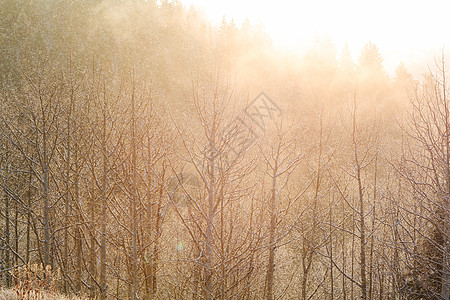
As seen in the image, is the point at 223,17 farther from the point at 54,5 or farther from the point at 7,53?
the point at 7,53

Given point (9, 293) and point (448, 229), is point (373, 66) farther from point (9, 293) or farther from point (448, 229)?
point (9, 293)

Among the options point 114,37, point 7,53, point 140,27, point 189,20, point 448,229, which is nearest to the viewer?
point 448,229

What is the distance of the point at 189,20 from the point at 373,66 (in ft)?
158

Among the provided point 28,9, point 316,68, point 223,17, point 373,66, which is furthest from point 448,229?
point 28,9

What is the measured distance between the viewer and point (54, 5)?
69000 mm

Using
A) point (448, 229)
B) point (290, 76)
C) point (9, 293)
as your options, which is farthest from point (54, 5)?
point (448, 229)

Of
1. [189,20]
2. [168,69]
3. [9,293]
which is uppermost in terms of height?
[189,20]

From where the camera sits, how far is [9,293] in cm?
748

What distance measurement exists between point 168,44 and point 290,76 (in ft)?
95.4

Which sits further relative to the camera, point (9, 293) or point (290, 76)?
point (290, 76)

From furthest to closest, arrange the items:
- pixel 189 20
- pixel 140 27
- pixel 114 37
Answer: pixel 189 20
pixel 140 27
pixel 114 37

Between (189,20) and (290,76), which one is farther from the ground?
(189,20)

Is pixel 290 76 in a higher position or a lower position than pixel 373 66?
higher

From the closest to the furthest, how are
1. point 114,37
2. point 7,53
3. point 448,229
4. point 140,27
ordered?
point 448,229
point 7,53
point 114,37
point 140,27
